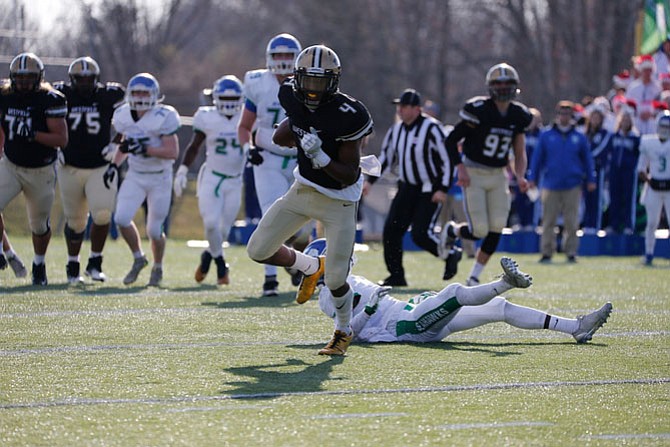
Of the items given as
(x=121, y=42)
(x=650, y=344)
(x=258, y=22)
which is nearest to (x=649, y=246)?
(x=650, y=344)

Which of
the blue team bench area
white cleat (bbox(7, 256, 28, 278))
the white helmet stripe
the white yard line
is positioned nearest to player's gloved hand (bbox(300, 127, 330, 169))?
the white helmet stripe

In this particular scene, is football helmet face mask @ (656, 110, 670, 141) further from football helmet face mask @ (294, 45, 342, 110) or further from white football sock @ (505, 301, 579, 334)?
football helmet face mask @ (294, 45, 342, 110)

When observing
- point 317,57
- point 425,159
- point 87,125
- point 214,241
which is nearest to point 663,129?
point 425,159

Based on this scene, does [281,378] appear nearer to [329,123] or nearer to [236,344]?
[236,344]

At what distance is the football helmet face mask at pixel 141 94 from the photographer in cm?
1039

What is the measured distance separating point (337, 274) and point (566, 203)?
918 cm

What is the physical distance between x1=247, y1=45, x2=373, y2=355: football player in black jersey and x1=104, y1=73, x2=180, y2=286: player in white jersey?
383cm

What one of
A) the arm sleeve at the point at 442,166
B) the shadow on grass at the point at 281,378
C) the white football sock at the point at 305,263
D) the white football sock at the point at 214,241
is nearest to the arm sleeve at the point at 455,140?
the arm sleeve at the point at 442,166

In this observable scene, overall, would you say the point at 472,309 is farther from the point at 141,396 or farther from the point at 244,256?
the point at 244,256

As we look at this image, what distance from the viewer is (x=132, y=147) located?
33.3ft

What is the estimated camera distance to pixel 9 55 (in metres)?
21.4

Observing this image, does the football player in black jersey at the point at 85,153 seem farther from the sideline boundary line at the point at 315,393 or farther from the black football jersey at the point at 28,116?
the sideline boundary line at the point at 315,393

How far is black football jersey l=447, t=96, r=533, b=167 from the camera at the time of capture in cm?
1016

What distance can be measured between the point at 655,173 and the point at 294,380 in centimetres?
945
